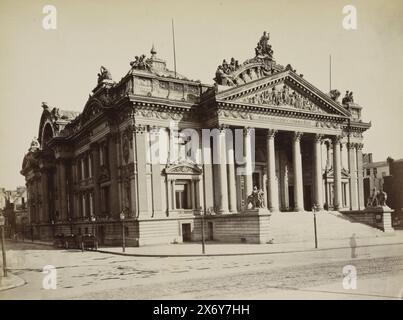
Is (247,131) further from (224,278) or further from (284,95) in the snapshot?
(224,278)

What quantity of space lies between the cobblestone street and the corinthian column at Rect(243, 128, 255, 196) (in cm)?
1468

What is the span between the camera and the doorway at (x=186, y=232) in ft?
128

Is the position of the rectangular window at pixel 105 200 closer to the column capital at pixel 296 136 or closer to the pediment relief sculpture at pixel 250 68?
the pediment relief sculpture at pixel 250 68

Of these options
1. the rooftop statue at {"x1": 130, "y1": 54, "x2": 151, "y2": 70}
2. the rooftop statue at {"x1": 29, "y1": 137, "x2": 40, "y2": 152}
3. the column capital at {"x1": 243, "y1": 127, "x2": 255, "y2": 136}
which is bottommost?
the column capital at {"x1": 243, "y1": 127, "x2": 255, "y2": 136}

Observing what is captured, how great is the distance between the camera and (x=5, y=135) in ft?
54.5

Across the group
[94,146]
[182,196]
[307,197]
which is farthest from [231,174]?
[307,197]

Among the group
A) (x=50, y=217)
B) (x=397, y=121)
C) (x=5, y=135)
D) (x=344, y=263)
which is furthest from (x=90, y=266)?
(x=50, y=217)

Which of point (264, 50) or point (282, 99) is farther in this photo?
point (264, 50)

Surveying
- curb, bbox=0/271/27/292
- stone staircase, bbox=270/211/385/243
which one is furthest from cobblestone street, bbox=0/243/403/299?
stone staircase, bbox=270/211/385/243

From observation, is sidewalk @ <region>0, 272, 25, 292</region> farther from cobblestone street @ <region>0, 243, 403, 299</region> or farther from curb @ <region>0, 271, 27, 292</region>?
cobblestone street @ <region>0, 243, 403, 299</region>

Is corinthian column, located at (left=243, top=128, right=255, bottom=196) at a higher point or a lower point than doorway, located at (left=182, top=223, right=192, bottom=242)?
higher

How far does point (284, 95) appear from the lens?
4344 centimetres

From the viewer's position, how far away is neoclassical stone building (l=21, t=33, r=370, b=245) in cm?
3744

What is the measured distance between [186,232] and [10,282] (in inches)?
853
